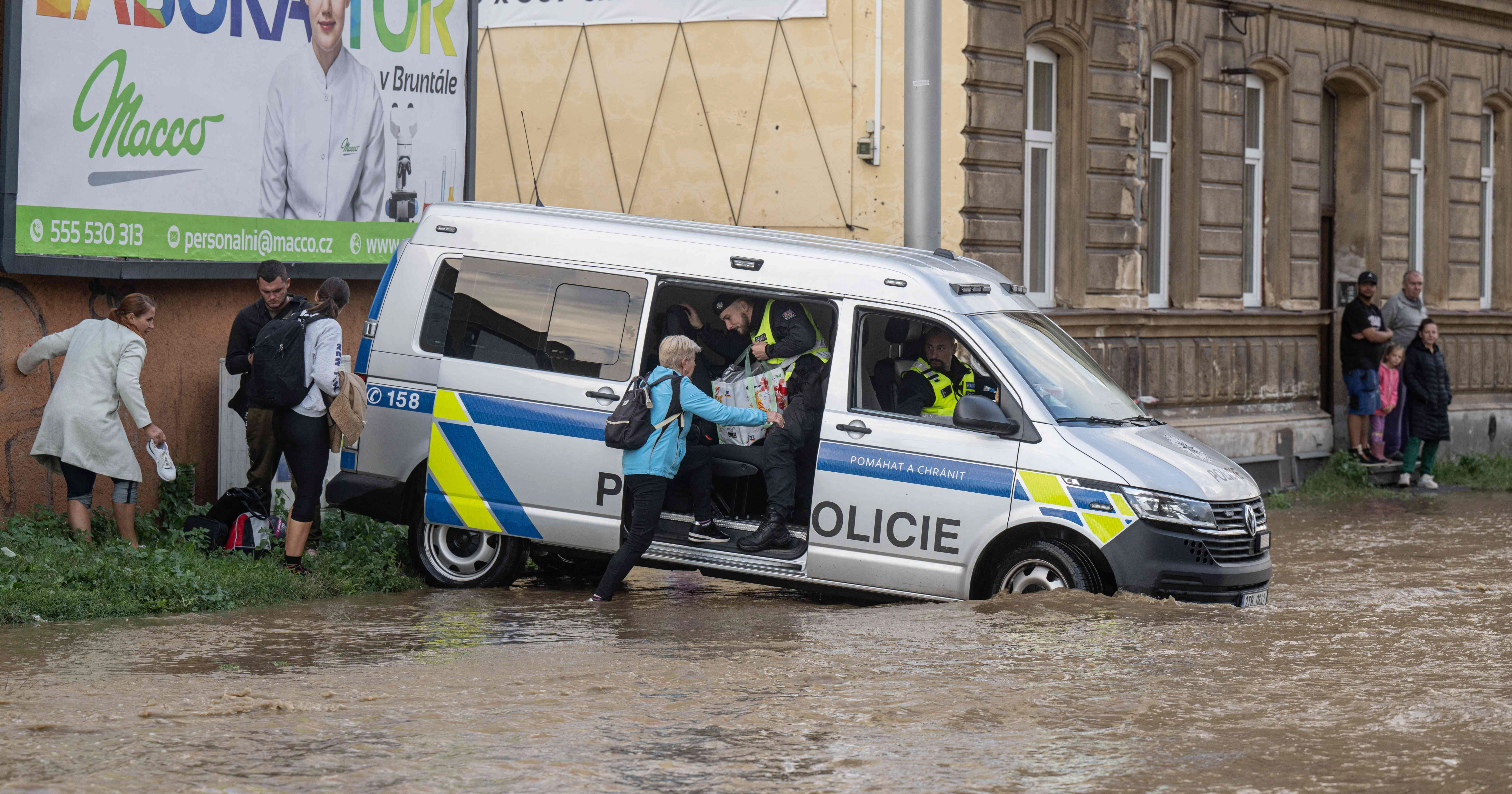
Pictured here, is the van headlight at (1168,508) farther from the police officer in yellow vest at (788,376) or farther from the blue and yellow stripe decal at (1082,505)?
the police officer in yellow vest at (788,376)

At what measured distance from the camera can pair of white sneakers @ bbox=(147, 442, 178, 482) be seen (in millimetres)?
9750

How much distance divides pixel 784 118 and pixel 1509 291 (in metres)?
13.2

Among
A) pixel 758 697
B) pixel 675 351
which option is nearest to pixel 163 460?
pixel 675 351

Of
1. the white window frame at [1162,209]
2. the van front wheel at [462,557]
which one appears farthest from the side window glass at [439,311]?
the white window frame at [1162,209]

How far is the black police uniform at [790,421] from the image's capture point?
30.6 feet

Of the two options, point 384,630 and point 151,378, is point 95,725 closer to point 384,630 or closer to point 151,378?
point 384,630

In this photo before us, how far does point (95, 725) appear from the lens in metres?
6.11

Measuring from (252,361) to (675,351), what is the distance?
95.7 inches

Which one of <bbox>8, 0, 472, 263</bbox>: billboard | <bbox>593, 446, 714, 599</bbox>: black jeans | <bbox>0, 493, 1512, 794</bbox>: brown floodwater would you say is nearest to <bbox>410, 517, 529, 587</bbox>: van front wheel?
<bbox>0, 493, 1512, 794</bbox>: brown floodwater

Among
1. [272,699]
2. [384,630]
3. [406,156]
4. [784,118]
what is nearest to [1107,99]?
[784,118]

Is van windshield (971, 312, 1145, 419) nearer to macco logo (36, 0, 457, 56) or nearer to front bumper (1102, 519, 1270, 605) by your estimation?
front bumper (1102, 519, 1270, 605)

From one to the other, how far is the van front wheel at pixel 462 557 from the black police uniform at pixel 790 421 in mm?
1388

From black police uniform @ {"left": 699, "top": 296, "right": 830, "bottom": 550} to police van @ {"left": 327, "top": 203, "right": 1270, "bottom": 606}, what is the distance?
0.07 m

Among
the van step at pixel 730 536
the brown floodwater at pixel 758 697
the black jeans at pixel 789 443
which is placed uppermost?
the black jeans at pixel 789 443
